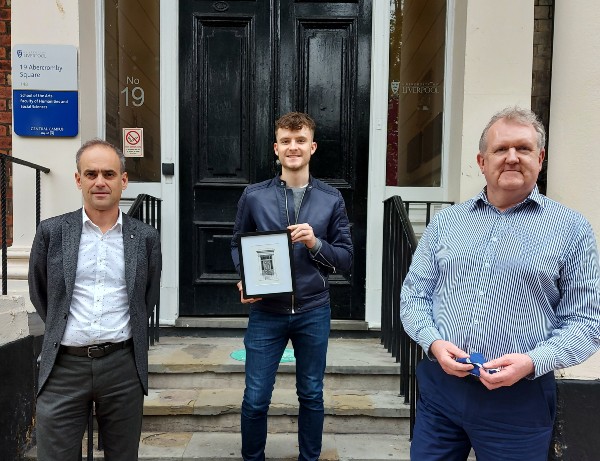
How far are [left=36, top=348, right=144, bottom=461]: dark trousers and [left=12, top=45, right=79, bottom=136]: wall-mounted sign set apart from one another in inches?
94.0

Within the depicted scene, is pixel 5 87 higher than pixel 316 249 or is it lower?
higher

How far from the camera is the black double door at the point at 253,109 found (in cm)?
435

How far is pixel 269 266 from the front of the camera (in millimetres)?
2518

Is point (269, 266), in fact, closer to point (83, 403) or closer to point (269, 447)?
point (83, 403)

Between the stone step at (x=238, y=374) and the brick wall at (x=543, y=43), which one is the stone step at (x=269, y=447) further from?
the brick wall at (x=543, y=43)

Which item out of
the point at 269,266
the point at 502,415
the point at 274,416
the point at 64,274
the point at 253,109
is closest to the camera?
the point at 502,415

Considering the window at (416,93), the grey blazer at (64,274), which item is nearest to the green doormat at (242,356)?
the grey blazer at (64,274)

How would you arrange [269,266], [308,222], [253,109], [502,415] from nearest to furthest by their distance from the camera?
[502,415], [269,266], [308,222], [253,109]

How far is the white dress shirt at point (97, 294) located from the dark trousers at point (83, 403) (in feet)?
0.31

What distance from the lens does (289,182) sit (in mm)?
2689

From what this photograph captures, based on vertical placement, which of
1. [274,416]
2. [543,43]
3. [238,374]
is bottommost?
[274,416]

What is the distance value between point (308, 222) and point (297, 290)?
0.34 meters

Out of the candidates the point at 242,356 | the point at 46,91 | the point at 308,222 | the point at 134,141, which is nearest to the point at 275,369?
the point at 308,222

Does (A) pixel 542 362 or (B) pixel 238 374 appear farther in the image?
(B) pixel 238 374
